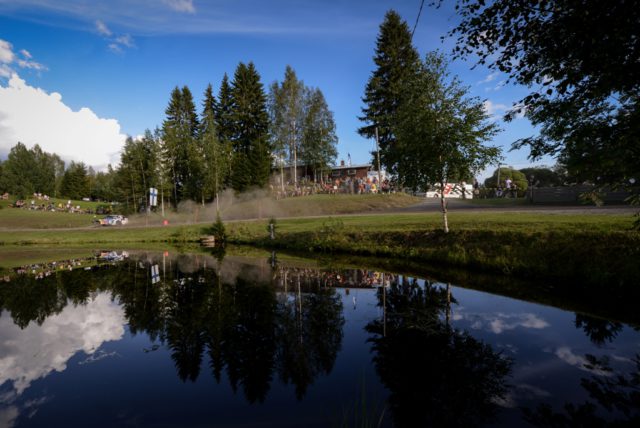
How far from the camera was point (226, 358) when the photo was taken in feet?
25.7

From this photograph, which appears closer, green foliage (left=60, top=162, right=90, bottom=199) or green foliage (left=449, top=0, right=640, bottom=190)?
green foliage (left=449, top=0, right=640, bottom=190)

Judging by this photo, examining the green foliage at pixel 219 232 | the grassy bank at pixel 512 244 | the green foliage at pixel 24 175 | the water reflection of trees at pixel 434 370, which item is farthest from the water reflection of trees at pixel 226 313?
the green foliage at pixel 24 175

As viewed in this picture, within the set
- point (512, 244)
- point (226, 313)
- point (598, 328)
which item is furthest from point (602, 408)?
point (512, 244)

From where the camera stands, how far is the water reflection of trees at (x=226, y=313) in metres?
7.48

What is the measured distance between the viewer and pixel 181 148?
190 feet

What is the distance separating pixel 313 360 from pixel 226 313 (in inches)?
170

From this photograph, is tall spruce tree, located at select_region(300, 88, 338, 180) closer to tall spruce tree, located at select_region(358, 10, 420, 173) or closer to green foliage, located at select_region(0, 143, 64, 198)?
tall spruce tree, located at select_region(358, 10, 420, 173)

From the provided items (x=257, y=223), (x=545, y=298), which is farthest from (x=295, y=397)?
(x=257, y=223)

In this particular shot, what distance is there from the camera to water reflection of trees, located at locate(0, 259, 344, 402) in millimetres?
7484

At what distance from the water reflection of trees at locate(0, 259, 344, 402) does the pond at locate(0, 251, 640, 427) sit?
6cm

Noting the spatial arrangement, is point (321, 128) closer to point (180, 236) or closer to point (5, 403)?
point (180, 236)

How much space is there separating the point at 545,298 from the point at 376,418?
361 inches

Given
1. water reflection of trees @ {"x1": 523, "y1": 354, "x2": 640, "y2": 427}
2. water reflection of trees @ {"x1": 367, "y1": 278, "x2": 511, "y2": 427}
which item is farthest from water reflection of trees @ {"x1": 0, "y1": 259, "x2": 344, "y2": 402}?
water reflection of trees @ {"x1": 523, "y1": 354, "x2": 640, "y2": 427}

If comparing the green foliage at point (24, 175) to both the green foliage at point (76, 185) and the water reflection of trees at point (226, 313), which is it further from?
the water reflection of trees at point (226, 313)
